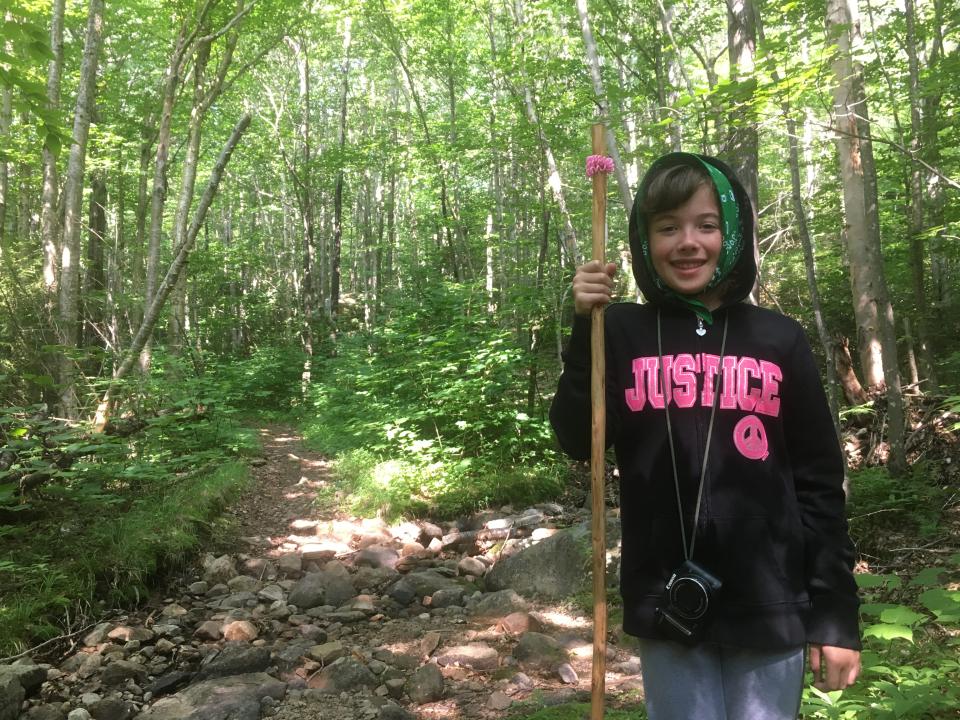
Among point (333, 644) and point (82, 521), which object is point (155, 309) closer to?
point (82, 521)

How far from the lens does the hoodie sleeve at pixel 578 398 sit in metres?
1.57

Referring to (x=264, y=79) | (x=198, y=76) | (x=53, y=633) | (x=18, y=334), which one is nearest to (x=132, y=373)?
(x=18, y=334)

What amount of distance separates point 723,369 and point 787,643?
24.9 inches

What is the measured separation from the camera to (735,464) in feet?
4.80

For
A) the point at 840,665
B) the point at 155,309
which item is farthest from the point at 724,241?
the point at 155,309

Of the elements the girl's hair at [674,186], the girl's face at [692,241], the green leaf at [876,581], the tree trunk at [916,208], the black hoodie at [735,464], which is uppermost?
the tree trunk at [916,208]

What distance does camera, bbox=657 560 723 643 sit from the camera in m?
1.38

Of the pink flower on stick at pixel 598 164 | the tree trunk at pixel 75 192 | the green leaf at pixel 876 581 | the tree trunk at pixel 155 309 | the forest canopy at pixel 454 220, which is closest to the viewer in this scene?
the pink flower on stick at pixel 598 164

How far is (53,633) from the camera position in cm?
429

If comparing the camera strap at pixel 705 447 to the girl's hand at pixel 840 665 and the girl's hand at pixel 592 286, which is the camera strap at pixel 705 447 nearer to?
the girl's hand at pixel 592 286

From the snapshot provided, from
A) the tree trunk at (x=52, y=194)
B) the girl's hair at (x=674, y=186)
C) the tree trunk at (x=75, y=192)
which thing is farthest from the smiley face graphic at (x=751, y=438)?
the tree trunk at (x=52, y=194)

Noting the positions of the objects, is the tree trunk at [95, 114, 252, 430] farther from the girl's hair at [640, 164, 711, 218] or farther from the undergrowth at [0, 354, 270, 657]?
the girl's hair at [640, 164, 711, 218]

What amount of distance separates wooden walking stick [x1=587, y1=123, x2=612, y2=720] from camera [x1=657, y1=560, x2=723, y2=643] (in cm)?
15

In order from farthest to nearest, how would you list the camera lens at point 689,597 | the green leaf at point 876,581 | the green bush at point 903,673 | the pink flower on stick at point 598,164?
the green leaf at point 876,581, the green bush at point 903,673, the pink flower on stick at point 598,164, the camera lens at point 689,597
